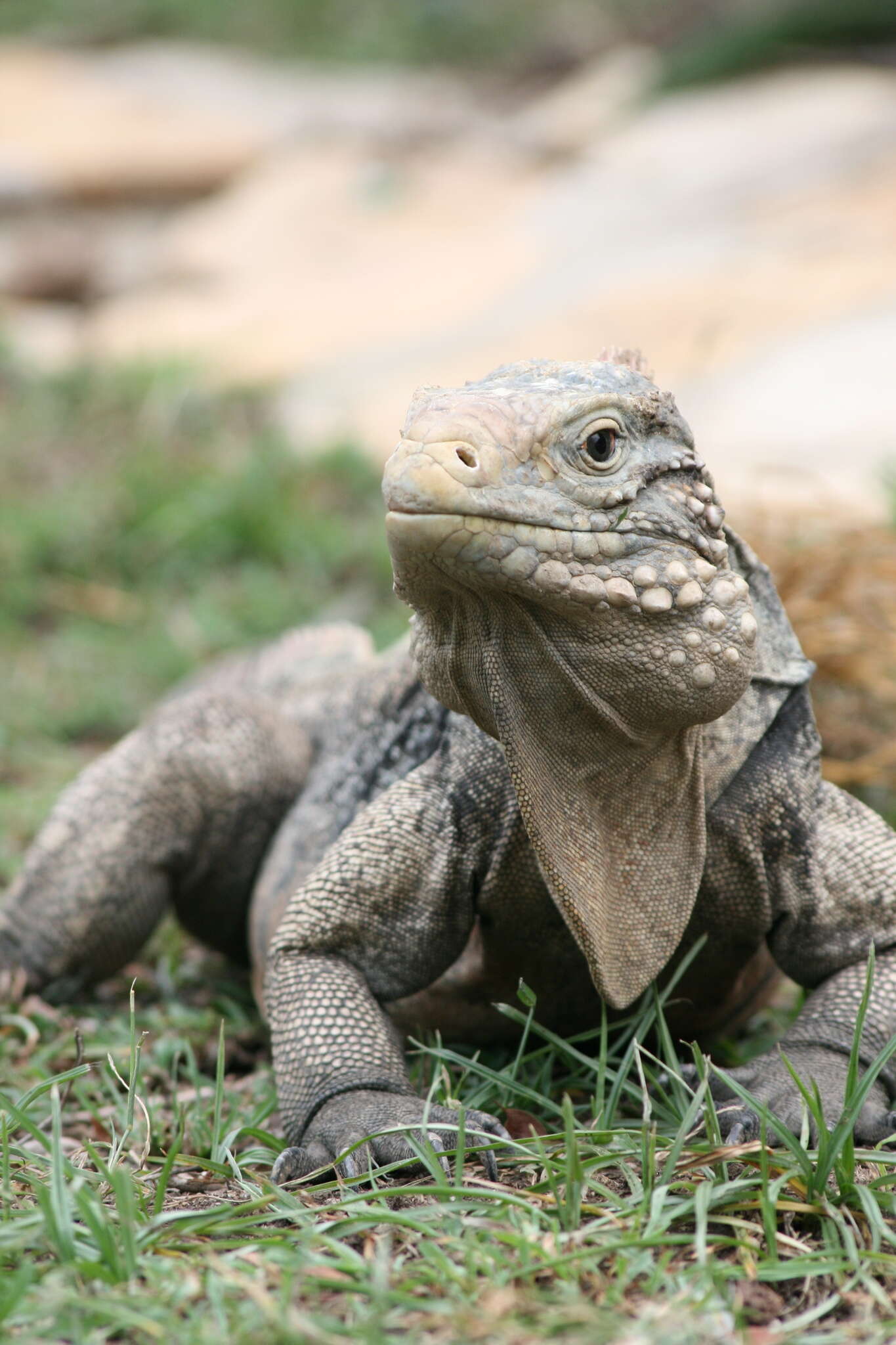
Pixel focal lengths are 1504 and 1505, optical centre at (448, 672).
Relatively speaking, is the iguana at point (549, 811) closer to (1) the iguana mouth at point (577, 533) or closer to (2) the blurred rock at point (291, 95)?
(1) the iguana mouth at point (577, 533)

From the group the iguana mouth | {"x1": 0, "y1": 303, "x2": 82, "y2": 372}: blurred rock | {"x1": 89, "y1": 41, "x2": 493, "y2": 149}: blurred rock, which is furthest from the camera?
{"x1": 89, "y1": 41, "x2": 493, "y2": 149}: blurred rock

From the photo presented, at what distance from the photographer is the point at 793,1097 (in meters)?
3.20

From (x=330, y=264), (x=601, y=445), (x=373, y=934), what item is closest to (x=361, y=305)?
(x=330, y=264)

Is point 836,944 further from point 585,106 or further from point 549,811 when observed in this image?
point 585,106

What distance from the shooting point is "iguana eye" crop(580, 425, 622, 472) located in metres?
2.96

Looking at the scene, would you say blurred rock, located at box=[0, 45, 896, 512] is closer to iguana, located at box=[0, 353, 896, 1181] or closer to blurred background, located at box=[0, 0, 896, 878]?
blurred background, located at box=[0, 0, 896, 878]

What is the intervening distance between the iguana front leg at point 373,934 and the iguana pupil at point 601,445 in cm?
91

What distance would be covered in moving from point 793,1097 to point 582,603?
1184 millimetres

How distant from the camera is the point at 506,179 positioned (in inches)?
619

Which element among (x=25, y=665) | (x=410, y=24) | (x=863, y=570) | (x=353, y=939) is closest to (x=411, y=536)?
(x=353, y=939)

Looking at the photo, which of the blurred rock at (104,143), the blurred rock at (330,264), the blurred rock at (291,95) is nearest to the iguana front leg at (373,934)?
the blurred rock at (330,264)

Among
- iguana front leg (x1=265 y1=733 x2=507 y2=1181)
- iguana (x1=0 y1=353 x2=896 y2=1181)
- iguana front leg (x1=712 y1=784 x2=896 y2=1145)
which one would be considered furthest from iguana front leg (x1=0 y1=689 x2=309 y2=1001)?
iguana front leg (x1=712 y1=784 x2=896 y2=1145)

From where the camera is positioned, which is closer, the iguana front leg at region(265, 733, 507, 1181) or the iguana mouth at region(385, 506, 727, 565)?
the iguana mouth at region(385, 506, 727, 565)

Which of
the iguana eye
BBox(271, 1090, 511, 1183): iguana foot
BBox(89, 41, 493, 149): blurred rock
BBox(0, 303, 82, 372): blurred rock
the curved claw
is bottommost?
the curved claw
